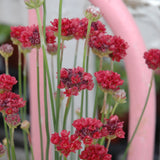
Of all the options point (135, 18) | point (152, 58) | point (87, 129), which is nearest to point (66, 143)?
point (87, 129)

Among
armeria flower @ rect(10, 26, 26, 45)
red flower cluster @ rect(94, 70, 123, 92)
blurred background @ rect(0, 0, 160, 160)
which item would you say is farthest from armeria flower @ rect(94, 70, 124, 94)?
blurred background @ rect(0, 0, 160, 160)

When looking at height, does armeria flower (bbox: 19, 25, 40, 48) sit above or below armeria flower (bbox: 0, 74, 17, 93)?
above

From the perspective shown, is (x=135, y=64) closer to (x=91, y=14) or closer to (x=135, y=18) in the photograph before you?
(x=91, y=14)

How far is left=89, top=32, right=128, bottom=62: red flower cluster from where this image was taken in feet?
0.95

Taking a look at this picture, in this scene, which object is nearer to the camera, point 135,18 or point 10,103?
point 10,103

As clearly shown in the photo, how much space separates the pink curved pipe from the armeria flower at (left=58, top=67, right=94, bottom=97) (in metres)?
0.10

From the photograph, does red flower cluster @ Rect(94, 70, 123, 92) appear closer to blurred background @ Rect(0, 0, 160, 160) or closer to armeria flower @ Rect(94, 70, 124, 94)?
armeria flower @ Rect(94, 70, 124, 94)

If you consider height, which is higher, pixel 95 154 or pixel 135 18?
pixel 135 18

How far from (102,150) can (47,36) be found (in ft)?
0.40

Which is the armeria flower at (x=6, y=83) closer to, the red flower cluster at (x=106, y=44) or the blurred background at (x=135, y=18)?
the red flower cluster at (x=106, y=44)

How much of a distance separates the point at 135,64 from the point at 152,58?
32 mm

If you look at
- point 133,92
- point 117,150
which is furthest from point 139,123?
point 117,150

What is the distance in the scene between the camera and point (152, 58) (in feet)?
1.01

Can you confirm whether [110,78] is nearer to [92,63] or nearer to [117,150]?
[92,63]
